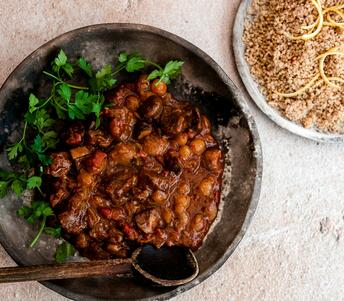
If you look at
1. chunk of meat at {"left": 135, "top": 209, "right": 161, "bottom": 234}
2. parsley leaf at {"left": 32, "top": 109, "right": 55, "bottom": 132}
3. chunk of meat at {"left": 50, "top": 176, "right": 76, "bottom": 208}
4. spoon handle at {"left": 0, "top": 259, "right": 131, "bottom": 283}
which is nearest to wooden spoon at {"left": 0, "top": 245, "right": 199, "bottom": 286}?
spoon handle at {"left": 0, "top": 259, "right": 131, "bottom": 283}

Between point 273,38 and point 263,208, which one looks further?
point 263,208

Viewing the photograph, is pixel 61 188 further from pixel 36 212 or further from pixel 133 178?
pixel 133 178

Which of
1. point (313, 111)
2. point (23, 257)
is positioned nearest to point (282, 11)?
Result: point (313, 111)

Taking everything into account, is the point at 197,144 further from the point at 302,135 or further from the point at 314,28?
the point at 314,28

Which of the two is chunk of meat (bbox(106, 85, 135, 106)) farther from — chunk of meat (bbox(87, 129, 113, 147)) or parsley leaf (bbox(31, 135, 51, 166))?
parsley leaf (bbox(31, 135, 51, 166))

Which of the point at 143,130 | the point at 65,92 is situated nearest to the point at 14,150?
the point at 65,92
